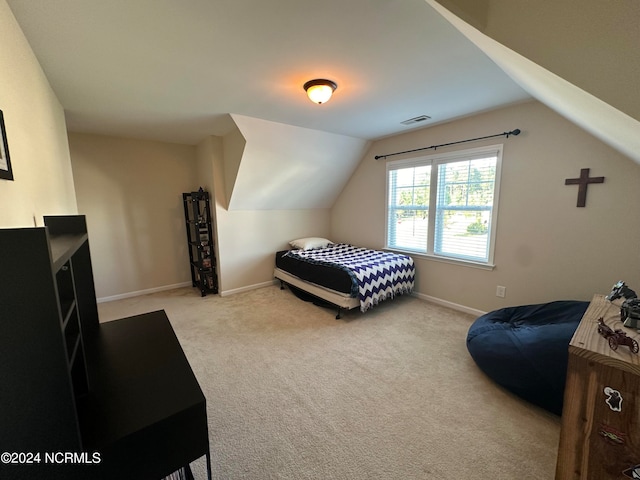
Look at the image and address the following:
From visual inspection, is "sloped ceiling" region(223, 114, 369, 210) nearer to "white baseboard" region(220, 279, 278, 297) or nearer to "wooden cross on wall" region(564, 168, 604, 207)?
"white baseboard" region(220, 279, 278, 297)

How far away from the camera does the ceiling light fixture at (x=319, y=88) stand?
206 cm

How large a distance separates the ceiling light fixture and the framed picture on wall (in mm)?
1770

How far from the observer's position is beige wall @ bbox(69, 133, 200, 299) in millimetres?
3516

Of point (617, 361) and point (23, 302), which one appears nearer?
point (23, 302)

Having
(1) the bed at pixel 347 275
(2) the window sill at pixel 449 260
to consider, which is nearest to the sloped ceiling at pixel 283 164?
(1) the bed at pixel 347 275

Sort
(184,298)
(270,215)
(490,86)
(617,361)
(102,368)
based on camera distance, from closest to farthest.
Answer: (617,361), (102,368), (490,86), (184,298), (270,215)

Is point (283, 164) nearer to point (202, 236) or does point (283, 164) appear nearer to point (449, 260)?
point (202, 236)

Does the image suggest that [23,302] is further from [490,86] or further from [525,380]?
[490,86]

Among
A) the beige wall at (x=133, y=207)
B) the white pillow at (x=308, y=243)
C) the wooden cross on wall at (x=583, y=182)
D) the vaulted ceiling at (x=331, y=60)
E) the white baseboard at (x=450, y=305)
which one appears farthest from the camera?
the white pillow at (x=308, y=243)

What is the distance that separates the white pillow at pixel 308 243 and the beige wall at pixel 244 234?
184mm

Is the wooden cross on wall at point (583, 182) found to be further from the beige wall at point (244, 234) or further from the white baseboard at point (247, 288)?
the white baseboard at point (247, 288)

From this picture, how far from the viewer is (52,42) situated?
1545 millimetres

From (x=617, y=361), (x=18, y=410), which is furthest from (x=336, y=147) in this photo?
(x=18, y=410)

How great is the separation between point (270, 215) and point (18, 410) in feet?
12.5
